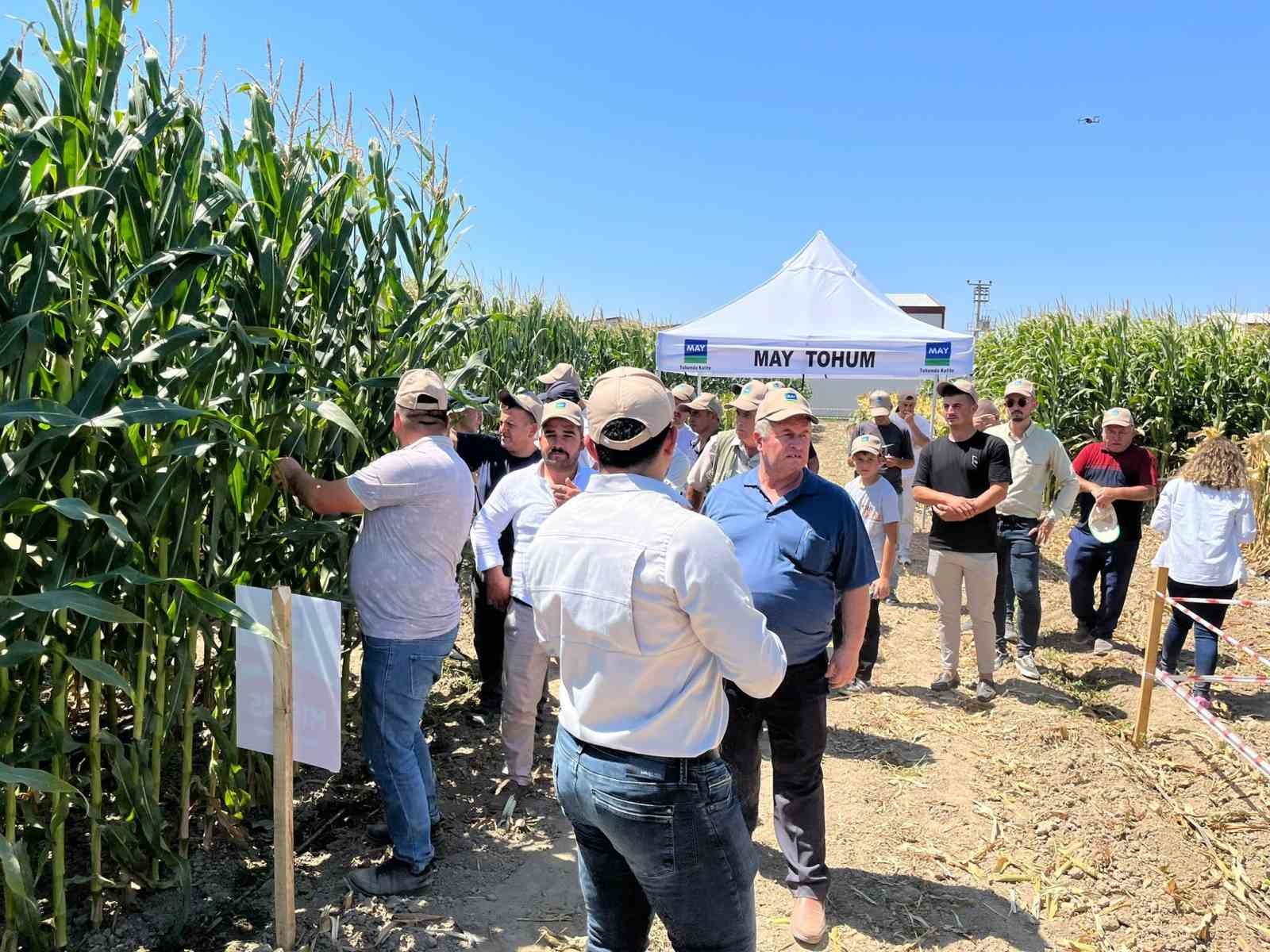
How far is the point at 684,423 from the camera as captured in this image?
7621 millimetres

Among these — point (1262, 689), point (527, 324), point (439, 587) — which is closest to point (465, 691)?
point (439, 587)

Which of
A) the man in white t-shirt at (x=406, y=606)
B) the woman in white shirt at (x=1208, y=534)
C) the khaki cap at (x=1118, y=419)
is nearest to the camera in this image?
the man in white t-shirt at (x=406, y=606)

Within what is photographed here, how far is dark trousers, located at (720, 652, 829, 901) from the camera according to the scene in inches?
128

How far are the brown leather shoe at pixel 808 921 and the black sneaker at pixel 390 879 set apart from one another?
1429mm

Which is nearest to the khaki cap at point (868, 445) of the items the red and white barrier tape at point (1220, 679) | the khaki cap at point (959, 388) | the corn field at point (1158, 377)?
the khaki cap at point (959, 388)

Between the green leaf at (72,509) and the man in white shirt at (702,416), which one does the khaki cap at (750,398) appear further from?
the green leaf at (72,509)

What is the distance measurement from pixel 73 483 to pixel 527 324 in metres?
9.66

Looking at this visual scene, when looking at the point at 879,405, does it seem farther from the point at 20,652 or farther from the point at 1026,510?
the point at 20,652

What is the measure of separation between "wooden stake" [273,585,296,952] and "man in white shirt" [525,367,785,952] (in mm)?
1074

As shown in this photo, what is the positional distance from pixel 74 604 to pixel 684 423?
5682 millimetres

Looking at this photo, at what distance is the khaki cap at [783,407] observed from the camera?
315 cm

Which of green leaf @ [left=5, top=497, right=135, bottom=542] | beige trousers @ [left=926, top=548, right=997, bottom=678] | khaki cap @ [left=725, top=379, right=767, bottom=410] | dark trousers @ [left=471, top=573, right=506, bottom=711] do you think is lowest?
dark trousers @ [left=471, top=573, right=506, bottom=711]

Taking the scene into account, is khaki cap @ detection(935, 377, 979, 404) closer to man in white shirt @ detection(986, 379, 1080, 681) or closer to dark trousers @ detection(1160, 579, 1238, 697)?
man in white shirt @ detection(986, 379, 1080, 681)

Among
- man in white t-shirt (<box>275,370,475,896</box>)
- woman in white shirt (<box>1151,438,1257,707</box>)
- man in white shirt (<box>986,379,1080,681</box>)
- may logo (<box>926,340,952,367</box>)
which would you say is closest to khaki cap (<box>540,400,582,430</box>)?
man in white t-shirt (<box>275,370,475,896</box>)
